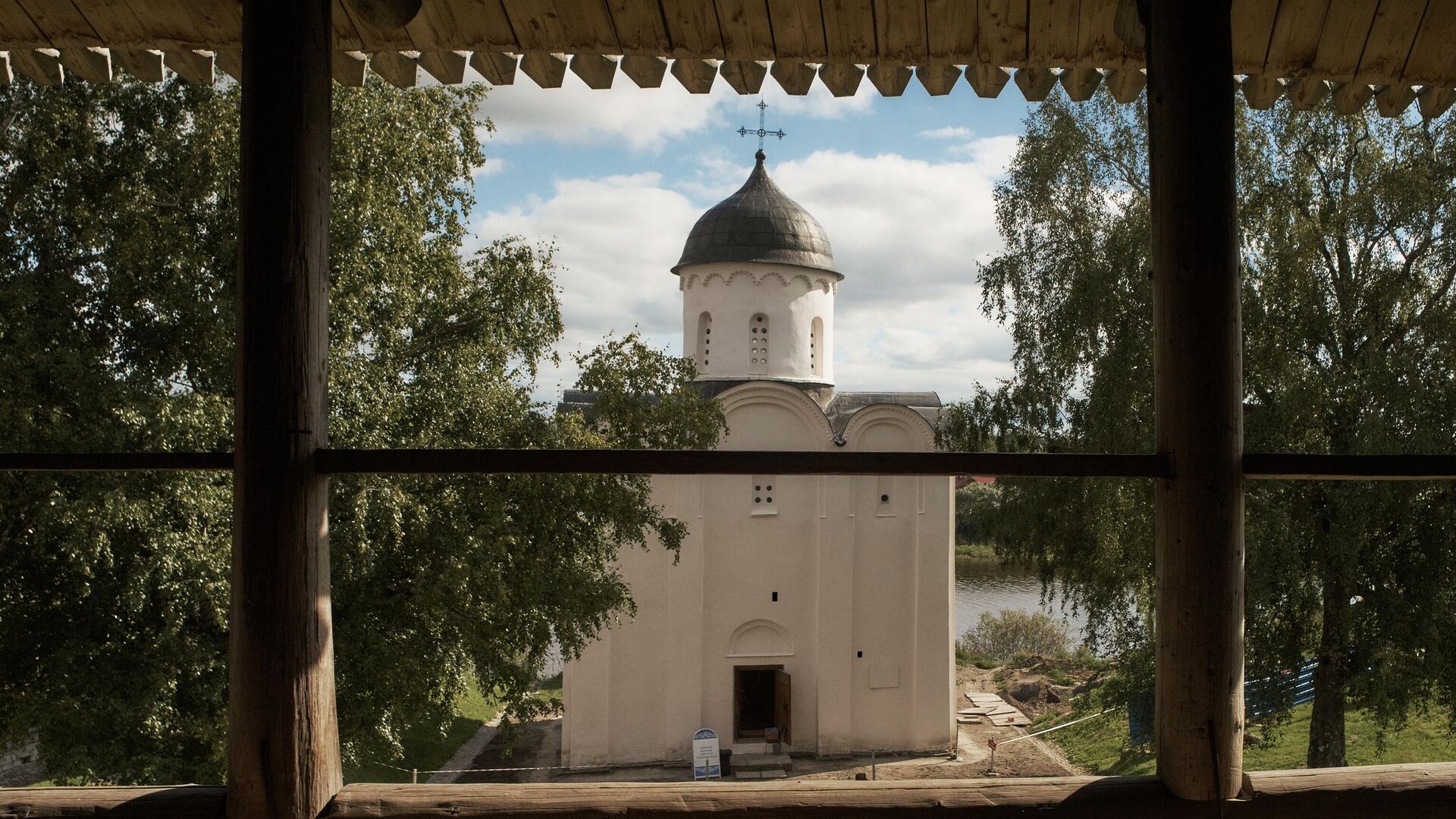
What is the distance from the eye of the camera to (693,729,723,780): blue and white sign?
553 inches

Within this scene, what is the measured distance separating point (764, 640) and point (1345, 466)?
1447 cm

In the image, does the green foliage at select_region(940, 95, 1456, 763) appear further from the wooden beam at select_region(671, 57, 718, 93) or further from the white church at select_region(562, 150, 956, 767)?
the wooden beam at select_region(671, 57, 718, 93)

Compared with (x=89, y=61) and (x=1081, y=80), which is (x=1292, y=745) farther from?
(x=89, y=61)

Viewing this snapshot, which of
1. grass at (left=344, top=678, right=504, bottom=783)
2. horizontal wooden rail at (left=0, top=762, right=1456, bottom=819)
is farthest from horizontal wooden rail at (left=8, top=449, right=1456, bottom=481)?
grass at (left=344, top=678, right=504, bottom=783)

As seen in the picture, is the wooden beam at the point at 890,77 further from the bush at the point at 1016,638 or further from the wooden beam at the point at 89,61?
the bush at the point at 1016,638

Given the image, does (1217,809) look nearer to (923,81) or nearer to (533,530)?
(923,81)

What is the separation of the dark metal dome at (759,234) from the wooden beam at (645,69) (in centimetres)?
1500

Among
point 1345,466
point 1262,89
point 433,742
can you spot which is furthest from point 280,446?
point 433,742

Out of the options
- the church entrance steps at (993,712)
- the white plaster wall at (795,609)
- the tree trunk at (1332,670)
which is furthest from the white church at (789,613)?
the tree trunk at (1332,670)

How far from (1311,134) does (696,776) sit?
996cm

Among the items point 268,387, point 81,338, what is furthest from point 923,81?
point 81,338

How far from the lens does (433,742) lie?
1548 cm

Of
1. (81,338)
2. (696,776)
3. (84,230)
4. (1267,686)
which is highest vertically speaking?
(84,230)

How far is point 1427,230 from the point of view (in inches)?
393
